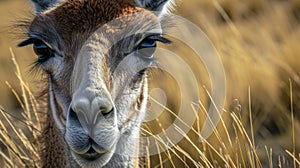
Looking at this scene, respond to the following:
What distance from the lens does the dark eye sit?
3799mm

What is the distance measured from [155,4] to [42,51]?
0.82 m

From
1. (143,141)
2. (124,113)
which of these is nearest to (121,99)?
(124,113)

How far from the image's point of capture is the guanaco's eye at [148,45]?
3885mm

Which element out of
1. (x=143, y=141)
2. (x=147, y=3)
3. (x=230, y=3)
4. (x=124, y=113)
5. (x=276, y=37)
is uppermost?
(x=147, y=3)

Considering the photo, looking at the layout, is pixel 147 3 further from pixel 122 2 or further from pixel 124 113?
pixel 124 113

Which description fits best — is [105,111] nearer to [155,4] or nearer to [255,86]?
[155,4]

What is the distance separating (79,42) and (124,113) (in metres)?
0.44

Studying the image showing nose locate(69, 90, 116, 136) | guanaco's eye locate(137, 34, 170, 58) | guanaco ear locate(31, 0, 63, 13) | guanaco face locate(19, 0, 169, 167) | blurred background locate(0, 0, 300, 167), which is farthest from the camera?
blurred background locate(0, 0, 300, 167)

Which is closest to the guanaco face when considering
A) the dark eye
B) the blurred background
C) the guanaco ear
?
the dark eye

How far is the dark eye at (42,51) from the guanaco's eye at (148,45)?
48cm

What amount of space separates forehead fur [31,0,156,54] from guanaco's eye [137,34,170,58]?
194mm

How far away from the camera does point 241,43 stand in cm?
856

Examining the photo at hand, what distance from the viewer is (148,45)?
391 centimetres

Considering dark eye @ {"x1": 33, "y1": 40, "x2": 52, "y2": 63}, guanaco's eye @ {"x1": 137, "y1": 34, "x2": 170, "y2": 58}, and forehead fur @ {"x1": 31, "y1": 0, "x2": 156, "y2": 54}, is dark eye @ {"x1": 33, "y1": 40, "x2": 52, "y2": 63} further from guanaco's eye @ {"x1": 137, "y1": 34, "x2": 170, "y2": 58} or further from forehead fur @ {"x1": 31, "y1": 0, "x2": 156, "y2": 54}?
guanaco's eye @ {"x1": 137, "y1": 34, "x2": 170, "y2": 58}
